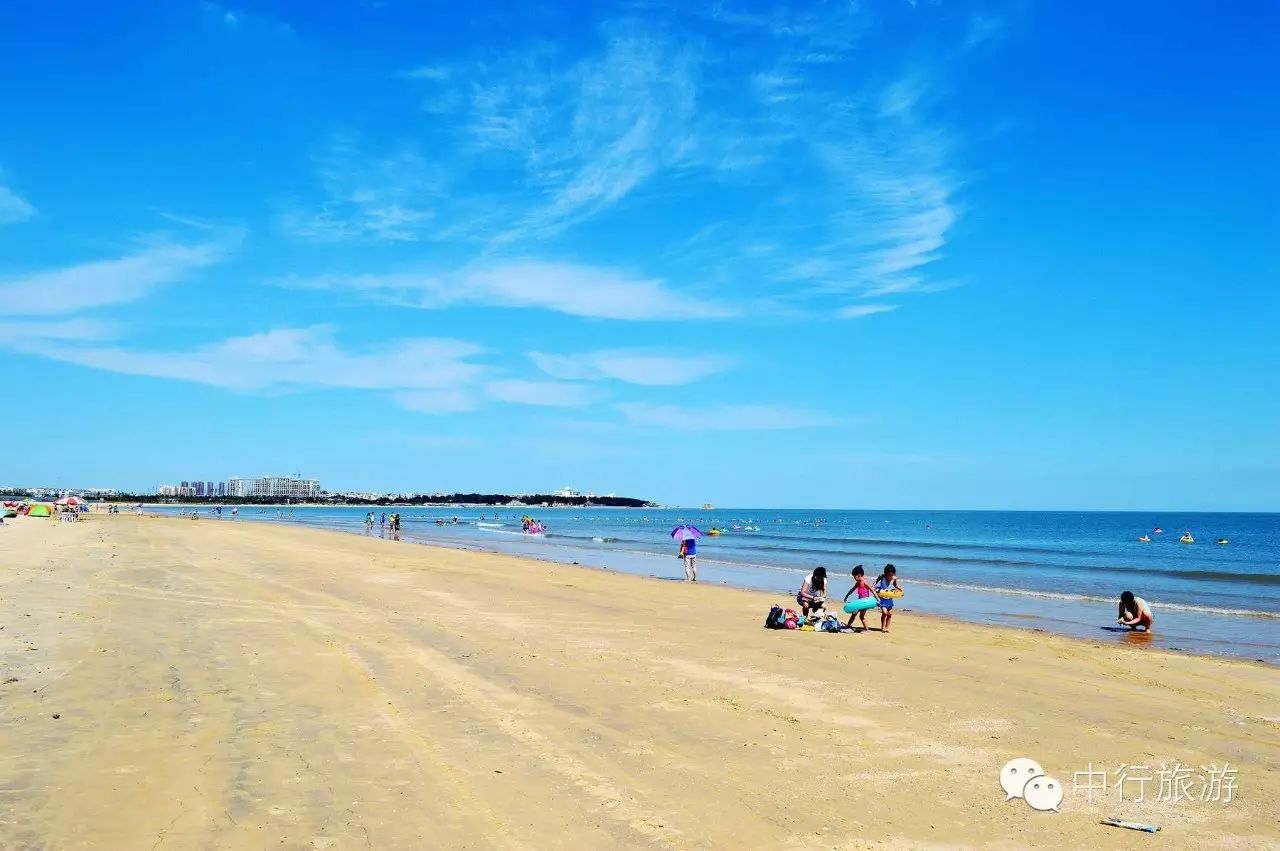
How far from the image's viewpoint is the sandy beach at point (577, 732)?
→ 5.77 metres

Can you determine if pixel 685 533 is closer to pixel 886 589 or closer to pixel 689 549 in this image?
pixel 689 549

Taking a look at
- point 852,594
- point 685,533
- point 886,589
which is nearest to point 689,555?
point 685,533

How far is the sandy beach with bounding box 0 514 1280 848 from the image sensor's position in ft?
18.9

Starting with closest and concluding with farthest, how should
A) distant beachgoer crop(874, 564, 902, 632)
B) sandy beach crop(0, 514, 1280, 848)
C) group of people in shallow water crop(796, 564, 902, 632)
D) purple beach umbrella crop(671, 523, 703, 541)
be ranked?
sandy beach crop(0, 514, 1280, 848)
group of people in shallow water crop(796, 564, 902, 632)
distant beachgoer crop(874, 564, 902, 632)
purple beach umbrella crop(671, 523, 703, 541)

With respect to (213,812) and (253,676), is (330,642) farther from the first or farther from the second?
(213,812)

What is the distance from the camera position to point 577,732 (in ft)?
26.6

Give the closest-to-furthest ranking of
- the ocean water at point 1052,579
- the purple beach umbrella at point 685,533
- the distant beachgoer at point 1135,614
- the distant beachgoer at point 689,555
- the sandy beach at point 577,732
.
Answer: the sandy beach at point 577,732, the distant beachgoer at point 1135,614, the ocean water at point 1052,579, the distant beachgoer at point 689,555, the purple beach umbrella at point 685,533

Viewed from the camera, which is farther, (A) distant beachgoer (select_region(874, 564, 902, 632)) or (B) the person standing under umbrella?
(B) the person standing under umbrella

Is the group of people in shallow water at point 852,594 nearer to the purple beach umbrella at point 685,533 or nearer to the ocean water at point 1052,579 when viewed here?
the ocean water at point 1052,579

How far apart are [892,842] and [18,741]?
7.20 metres

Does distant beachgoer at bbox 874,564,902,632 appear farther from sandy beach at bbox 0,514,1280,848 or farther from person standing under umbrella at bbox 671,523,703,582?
person standing under umbrella at bbox 671,523,703,582

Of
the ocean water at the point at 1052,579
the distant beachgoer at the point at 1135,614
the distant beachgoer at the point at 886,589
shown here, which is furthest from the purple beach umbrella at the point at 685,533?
the distant beachgoer at the point at 1135,614

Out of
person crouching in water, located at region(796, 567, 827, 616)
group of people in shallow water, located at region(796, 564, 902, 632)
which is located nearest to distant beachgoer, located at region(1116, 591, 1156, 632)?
group of people in shallow water, located at region(796, 564, 902, 632)

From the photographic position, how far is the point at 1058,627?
793 inches
